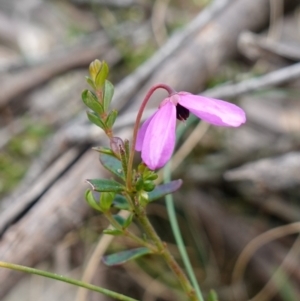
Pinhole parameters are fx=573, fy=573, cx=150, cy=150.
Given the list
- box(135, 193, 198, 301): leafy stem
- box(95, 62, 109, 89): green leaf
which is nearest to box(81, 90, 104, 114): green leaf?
A: box(95, 62, 109, 89): green leaf

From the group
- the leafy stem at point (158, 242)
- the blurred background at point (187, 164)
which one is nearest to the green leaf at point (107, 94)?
the leafy stem at point (158, 242)

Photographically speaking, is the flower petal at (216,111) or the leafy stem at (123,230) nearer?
the flower petal at (216,111)

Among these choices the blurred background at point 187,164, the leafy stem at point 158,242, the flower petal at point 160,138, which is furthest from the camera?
the blurred background at point 187,164

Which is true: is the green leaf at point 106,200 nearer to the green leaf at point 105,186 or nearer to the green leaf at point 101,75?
the green leaf at point 105,186

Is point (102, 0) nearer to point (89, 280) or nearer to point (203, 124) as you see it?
point (203, 124)

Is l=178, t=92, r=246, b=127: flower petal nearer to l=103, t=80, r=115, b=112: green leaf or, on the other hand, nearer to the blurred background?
l=103, t=80, r=115, b=112: green leaf

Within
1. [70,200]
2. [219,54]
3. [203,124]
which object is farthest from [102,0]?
[70,200]
